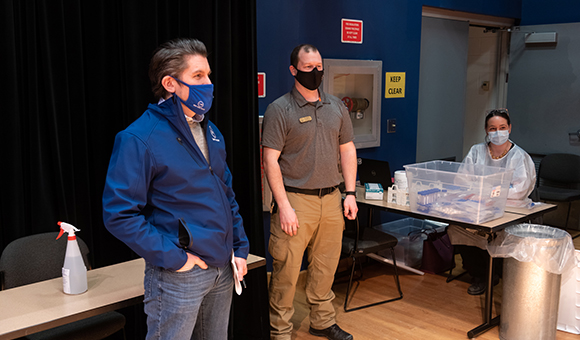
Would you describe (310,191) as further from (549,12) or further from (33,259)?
(549,12)

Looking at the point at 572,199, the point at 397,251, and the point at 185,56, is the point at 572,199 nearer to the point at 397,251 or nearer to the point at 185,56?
the point at 397,251

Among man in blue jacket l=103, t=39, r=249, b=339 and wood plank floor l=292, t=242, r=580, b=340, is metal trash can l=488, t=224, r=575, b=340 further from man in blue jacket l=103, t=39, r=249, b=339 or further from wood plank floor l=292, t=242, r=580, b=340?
man in blue jacket l=103, t=39, r=249, b=339

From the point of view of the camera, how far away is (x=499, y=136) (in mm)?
3783

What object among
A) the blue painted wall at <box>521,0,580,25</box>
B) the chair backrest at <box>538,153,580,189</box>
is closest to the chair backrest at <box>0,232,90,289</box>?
the chair backrest at <box>538,153,580,189</box>

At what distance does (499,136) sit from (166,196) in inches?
111

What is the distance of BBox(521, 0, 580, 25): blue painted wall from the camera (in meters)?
5.73

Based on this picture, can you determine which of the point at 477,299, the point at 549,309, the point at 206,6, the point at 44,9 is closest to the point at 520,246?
the point at 549,309

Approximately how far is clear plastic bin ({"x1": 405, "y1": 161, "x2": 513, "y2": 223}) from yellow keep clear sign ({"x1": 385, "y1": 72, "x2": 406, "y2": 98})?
1.34m

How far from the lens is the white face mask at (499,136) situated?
377 centimetres

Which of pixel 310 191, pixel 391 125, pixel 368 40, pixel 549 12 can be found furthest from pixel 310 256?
pixel 549 12

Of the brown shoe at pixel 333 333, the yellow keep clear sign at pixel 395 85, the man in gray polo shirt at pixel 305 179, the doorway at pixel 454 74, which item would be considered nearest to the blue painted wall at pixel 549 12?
the doorway at pixel 454 74

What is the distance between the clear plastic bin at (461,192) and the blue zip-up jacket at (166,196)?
6.17ft

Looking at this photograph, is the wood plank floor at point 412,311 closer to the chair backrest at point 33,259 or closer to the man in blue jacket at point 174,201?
the chair backrest at point 33,259

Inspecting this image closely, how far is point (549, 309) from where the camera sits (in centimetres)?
308
